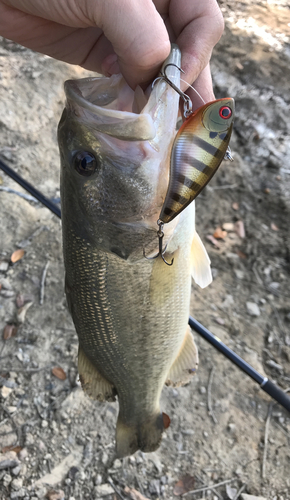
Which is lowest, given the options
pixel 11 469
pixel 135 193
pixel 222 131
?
pixel 11 469

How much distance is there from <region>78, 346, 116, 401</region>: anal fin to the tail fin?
0.22 meters

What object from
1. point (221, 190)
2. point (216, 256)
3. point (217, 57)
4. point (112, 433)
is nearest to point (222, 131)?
point (112, 433)

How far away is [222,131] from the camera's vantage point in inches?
42.5

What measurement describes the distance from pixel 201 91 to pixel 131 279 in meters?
0.93

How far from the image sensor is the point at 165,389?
8.80 feet

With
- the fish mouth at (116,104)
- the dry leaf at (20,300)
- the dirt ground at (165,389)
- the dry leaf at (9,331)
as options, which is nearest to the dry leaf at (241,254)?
the dirt ground at (165,389)

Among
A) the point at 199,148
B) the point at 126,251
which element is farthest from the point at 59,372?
the point at 199,148

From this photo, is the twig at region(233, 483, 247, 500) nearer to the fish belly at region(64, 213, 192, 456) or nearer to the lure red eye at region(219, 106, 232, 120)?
the fish belly at region(64, 213, 192, 456)

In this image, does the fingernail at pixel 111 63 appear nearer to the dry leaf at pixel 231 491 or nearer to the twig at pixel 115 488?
the twig at pixel 115 488

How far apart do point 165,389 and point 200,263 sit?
132cm

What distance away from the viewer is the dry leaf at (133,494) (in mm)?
2184

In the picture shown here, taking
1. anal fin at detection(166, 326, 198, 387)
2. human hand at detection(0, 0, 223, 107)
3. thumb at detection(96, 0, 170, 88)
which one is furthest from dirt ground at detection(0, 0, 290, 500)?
thumb at detection(96, 0, 170, 88)

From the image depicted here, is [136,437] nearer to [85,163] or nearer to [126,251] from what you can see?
[126,251]

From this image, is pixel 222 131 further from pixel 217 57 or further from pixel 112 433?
pixel 217 57
